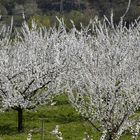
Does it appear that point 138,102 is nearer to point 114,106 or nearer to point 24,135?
point 114,106

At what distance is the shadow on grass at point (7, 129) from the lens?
2448cm

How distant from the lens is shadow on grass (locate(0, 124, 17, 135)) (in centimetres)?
2448

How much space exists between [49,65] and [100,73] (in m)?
11.9

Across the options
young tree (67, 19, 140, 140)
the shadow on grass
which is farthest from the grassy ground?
young tree (67, 19, 140, 140)

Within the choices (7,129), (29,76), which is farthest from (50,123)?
(29,76)

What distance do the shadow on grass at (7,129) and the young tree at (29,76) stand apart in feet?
1.78

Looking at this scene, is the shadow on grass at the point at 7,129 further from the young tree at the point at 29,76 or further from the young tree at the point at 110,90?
the young tree at the point at 110,90

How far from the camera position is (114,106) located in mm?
15305

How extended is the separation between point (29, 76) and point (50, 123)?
2.88 meters

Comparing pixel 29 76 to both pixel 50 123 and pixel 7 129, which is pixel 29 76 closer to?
pixel 50 123

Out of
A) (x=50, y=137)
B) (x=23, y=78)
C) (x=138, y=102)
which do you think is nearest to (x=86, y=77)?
(x=138, y=102)

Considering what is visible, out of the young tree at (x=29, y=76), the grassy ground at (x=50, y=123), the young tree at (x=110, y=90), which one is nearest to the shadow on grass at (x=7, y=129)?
the grassy ground at (x=50, y=123)

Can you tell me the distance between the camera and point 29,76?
26.7 m

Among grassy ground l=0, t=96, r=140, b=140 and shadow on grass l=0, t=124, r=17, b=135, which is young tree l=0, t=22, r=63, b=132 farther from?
grassy ground l=0, t=96, r=140, b=140
